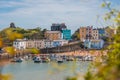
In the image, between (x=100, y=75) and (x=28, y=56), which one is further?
(x=28, y=56)

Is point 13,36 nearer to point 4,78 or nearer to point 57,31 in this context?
point 4,78

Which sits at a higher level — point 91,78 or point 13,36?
point 13,36

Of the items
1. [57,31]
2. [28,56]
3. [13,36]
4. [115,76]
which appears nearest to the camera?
[115,76]

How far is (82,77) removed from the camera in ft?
7.05

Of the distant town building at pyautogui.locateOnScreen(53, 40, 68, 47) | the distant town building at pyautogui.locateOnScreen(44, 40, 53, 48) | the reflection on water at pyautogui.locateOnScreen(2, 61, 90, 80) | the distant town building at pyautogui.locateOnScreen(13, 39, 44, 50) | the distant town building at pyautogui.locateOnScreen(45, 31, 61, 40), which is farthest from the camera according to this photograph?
the distant town building at pyautogui.locateOnScreen(45, 31, 61, 40)

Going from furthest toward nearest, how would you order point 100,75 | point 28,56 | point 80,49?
1. point 80,49
2. point 28,56
3. point 100,75

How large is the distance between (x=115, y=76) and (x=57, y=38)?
104938 mm

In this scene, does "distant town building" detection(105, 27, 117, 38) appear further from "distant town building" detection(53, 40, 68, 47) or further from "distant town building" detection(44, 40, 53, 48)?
"distant town building" detection(44, 40, 53, 48)

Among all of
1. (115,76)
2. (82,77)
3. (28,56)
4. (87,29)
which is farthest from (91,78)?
(87,29)

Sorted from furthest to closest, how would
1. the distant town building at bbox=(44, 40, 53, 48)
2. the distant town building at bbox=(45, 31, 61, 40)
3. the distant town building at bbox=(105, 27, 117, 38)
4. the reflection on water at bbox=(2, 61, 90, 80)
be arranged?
the distant town building at bbox=(45, 31, 61, 40)
the distant town building at bbox=(44, 40, 53, 48)
the distant town building at bbox=(105, 27, 117, 38)
the reflection on water at bbox=(2, 61, 90, 80)

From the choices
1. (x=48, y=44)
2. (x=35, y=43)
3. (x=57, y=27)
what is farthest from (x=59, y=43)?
(x=57, y=27)

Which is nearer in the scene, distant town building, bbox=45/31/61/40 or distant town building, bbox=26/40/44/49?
distant town building, bbox=26/40/44/49

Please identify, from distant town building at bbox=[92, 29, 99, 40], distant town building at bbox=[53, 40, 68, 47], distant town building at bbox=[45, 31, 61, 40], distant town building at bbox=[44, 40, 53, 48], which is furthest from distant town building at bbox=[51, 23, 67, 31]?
distant town building at bbox=[92, 29, 99, 40]

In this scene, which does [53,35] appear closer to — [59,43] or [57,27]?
[57,27]
